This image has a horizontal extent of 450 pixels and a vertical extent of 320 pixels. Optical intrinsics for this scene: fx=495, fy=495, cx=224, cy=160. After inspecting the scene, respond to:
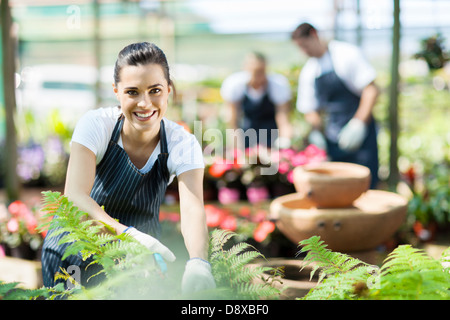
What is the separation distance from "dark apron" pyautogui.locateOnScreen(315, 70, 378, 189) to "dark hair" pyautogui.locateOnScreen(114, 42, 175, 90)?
3062mm

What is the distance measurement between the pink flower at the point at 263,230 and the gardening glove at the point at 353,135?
3.29 feet

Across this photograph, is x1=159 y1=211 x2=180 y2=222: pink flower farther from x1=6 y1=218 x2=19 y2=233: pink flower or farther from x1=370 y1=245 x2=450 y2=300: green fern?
x1=370 y1=245 x2=450 y2=300: green fern

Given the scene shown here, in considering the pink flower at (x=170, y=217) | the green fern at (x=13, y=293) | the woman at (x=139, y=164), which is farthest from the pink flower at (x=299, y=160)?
the green fern at (x=13, y=293)

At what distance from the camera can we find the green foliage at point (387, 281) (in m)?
0.77

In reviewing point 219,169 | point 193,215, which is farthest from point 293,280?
point 219,169

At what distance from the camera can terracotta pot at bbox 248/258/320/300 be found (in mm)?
1075

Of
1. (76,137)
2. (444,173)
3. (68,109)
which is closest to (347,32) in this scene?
(444,173)

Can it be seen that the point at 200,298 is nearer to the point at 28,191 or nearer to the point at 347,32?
the point at 28,191

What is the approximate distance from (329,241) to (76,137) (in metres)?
1.27

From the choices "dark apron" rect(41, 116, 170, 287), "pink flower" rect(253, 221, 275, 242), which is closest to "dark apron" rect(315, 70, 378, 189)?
"pink flower" rect(253, 221, 275, 242)

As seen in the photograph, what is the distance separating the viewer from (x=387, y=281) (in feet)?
2.66

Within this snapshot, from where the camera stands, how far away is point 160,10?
7316mm

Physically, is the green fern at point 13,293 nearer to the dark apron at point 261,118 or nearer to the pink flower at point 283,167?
the pink flower at point 283,167

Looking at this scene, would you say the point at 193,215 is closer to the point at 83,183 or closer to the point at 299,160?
the point at 83,183
